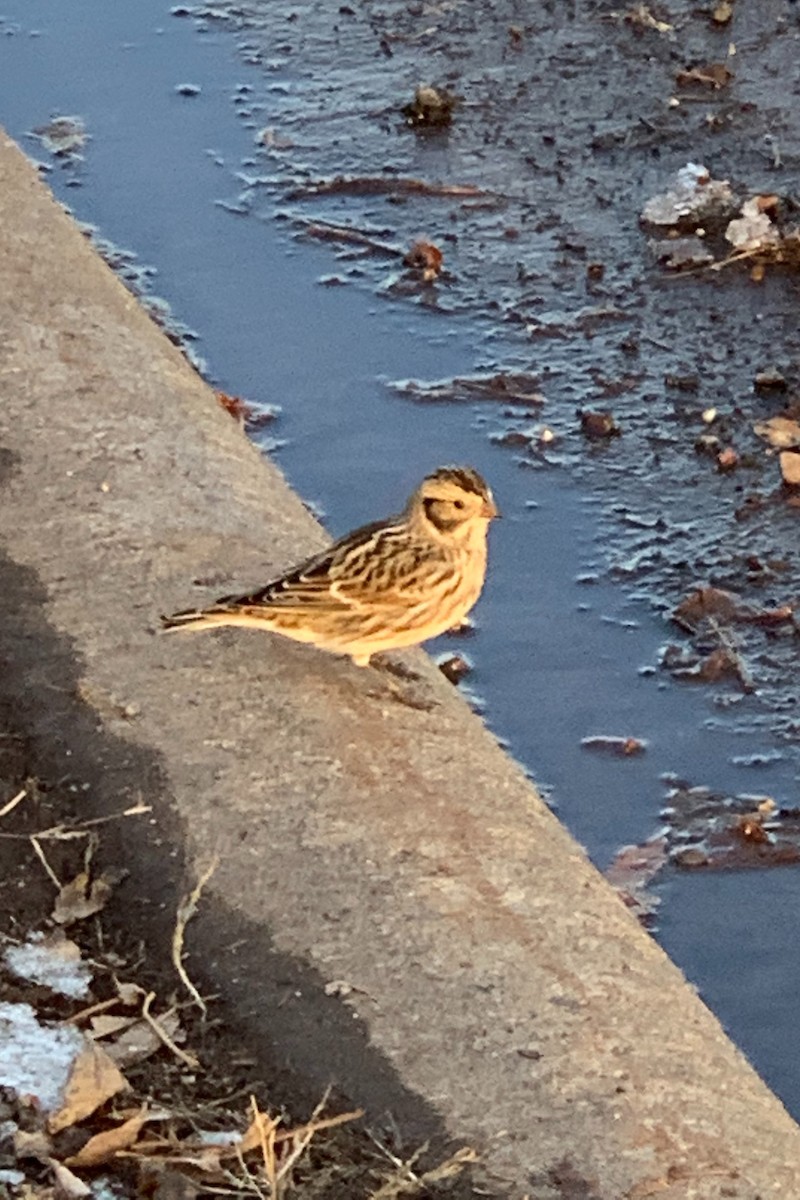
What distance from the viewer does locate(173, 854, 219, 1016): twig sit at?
16.1 ft

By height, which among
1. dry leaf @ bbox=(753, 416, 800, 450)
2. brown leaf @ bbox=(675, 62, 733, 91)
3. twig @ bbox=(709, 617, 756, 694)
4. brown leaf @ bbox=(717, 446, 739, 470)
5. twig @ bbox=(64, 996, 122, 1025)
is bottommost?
twig @ bbox=(709, 617, 756, 694)

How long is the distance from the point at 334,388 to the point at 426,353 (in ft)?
1.33

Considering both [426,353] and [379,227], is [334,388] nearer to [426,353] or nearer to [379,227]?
[426,353]

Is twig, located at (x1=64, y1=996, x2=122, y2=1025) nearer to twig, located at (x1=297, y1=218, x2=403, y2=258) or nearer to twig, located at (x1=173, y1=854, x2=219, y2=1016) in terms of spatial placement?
twig, located at (x1=173, y1=854, x2=219, y2=1016)

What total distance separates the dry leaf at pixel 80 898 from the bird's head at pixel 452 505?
1453mm

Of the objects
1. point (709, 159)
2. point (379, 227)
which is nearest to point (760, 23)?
point (709, 159)

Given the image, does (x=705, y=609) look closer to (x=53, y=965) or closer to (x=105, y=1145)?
(x=53, y=965)

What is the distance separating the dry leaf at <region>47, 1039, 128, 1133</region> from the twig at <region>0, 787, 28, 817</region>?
79 cm

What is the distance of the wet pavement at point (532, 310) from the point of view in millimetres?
7102

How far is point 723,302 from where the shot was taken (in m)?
9.11

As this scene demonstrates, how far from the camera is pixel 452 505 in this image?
6.42m

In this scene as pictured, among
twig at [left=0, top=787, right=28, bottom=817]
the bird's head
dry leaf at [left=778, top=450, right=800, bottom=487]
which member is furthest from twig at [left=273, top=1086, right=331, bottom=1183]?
dry leaf at [left=778, top=450, right=800, bottom=487]

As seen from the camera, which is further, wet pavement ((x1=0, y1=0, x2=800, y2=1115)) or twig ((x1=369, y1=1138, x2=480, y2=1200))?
wet pavement ((x1=0, y1=0, x2=800, y2=1115))

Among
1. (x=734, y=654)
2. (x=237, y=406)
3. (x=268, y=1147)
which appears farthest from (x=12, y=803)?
(x=237, y=406)
